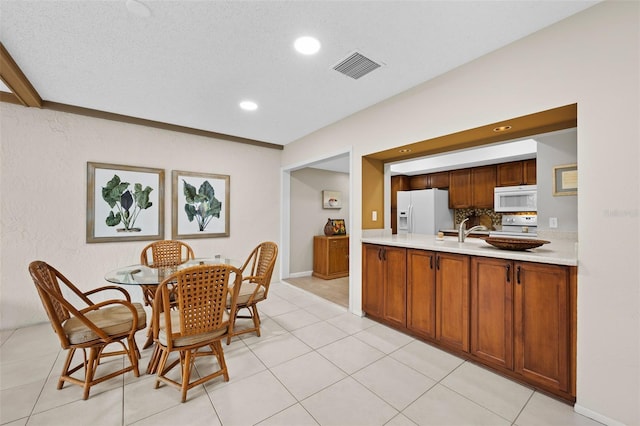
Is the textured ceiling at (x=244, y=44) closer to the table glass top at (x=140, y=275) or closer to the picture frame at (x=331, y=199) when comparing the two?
the table glass top at (x=140, y=275)

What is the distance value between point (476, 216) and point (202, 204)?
17.5 feet

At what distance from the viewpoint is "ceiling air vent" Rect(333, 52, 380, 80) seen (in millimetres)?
2272

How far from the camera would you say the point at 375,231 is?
353 centimetres

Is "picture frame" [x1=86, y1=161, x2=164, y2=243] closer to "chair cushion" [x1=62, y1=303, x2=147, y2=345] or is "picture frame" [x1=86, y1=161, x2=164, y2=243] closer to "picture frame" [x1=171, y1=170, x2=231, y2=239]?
"picture frame" [x1=171, y1=170, x2=231, y2=239]

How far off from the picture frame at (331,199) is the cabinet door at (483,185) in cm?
274

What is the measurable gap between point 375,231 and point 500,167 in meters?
3.12

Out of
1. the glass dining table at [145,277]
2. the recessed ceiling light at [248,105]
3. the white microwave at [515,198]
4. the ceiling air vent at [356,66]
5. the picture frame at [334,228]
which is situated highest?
the recessed ceiling light at [248,105]

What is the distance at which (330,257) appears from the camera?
5.38 metres

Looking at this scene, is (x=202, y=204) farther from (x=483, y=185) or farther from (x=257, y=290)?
(x=483, y=185)

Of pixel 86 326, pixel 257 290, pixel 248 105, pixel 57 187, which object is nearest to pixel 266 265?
pixel 257 290

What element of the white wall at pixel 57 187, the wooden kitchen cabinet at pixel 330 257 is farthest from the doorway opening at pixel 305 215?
the white wall at pixel 57 187

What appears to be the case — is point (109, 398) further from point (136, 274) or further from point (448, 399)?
point (448, 399)

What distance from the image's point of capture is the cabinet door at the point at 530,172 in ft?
14.6

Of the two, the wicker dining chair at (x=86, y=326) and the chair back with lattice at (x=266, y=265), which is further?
the chair back with lattice at (x=266, y=265)
